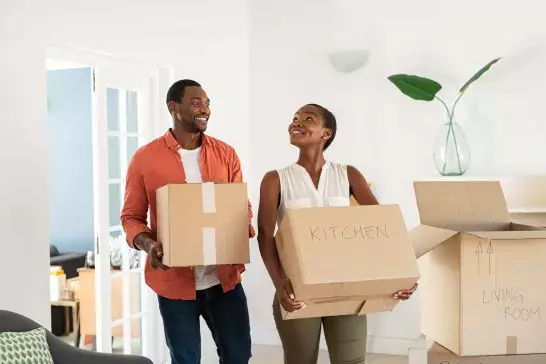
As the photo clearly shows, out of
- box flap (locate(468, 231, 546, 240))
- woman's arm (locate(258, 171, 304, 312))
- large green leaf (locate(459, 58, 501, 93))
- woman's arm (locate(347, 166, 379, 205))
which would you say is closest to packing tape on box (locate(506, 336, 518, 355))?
box flap (locate(468, 231, 546, 240))

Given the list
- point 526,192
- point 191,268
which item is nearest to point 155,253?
point 191,268

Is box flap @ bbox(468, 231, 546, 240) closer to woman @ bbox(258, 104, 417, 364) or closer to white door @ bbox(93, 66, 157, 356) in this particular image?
woman @ bbox(258, 104, 417, 364)

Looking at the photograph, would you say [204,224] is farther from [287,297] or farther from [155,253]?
[287,297]

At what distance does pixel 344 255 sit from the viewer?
6.24ft

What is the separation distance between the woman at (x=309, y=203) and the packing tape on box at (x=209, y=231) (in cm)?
15

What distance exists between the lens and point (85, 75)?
6.02 m

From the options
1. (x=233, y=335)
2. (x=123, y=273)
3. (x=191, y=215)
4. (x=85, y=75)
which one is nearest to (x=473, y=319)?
(x=233, y=335)

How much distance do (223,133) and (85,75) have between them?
235 cm

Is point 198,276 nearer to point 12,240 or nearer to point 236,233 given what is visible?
point 236,233

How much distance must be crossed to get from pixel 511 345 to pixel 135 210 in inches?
50.2

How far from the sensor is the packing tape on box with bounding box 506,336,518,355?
2080mm

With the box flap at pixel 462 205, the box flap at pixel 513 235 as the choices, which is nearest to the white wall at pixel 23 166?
the box flap at pixel 462 205

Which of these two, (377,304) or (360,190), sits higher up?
(360,190)

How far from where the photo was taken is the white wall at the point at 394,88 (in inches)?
155
